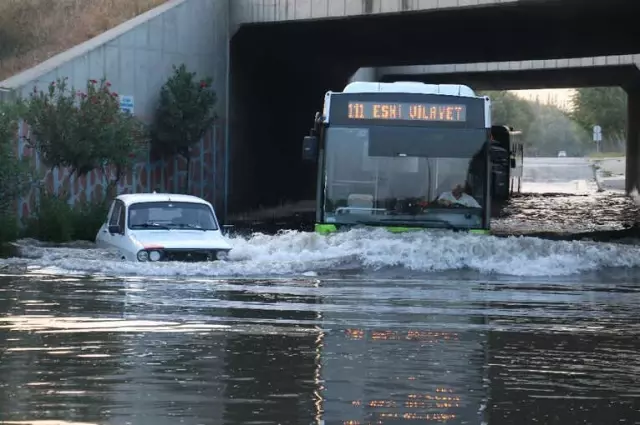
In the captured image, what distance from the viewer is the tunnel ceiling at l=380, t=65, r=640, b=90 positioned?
4944 cm

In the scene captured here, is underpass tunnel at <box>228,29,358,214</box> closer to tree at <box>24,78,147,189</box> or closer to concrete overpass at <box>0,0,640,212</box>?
concrete overpass at <box>0,0,640,212</box>

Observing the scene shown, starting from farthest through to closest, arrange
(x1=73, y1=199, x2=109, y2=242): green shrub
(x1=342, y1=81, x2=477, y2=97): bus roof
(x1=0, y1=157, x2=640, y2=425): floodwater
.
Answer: (x1=73, y1=199, x2=109, y2=242): green shrub, (x1=342, y1=81, x2=477, y2=97): bus roof, (x1=0, y1=157, x2=640, y2=425): floodwater

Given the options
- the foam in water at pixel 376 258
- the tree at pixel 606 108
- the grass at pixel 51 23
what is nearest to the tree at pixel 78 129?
the foam in water at pixel 376 258

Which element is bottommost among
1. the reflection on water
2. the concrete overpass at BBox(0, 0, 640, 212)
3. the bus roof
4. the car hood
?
the reflection on water

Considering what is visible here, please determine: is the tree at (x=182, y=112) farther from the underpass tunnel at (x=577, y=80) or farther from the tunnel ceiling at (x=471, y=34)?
the underpass tunnel at (x=577, y=80)

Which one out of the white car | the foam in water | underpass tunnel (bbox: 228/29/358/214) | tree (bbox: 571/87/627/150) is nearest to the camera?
the white car

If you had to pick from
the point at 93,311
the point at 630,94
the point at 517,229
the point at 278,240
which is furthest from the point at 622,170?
the point at 93,311

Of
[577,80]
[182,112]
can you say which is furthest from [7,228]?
[577,80]

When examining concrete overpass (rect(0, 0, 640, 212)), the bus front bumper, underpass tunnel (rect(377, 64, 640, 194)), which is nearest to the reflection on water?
the bus front bumper

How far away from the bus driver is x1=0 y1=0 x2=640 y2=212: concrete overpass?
9199mm

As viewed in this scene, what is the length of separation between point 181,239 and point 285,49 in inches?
746

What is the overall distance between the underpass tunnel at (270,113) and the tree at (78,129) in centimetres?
943

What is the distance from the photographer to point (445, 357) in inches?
405

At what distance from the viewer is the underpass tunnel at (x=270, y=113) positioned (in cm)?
3367
